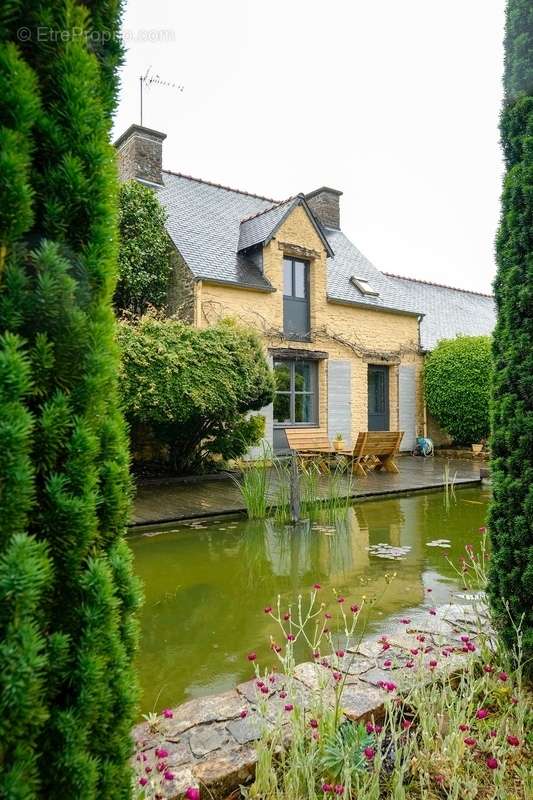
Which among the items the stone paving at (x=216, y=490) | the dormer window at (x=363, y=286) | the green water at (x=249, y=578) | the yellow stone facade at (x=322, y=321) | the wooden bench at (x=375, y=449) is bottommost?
the green water at (x=249, y=578)

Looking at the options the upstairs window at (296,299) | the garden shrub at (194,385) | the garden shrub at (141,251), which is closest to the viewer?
the garden shrub at (194,385)

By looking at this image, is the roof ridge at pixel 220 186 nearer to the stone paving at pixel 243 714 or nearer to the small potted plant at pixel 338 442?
the small potted plant at pixel 338 442

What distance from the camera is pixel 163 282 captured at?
41.4 feet

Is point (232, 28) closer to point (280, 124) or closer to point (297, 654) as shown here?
point (280, 124)

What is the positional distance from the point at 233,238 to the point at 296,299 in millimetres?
2516

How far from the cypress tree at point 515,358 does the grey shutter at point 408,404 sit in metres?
14.1

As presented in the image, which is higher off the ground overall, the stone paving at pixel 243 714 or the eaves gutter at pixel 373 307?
the eaves gutter at pixel 373 307

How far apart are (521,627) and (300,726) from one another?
1245mm

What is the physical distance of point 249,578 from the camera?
14.8ft

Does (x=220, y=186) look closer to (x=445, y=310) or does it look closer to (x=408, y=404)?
(x=408, y=404)

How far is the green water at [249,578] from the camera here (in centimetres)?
302

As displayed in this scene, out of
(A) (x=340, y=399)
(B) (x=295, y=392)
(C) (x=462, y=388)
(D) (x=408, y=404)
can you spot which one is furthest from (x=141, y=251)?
(C) (x=462, y=388)

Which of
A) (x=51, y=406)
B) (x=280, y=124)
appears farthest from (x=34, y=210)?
(x=280, y=124)

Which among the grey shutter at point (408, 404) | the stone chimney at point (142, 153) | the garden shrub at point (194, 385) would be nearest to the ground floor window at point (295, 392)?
the garden shrub at point (194, 385)
